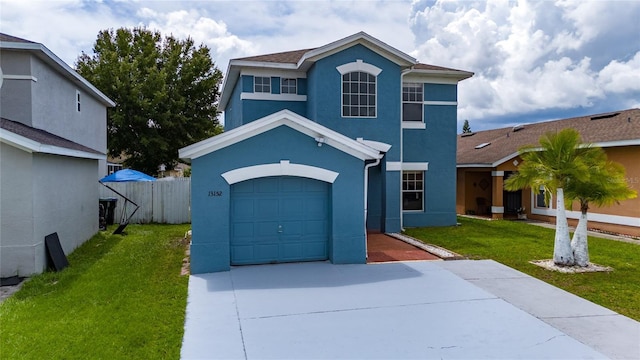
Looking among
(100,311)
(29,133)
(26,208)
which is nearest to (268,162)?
(100,311)

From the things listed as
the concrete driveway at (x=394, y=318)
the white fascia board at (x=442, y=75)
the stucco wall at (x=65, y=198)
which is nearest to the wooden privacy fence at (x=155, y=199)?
the stucco wall at (x=65, y=198)

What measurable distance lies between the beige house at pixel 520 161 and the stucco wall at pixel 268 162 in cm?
842

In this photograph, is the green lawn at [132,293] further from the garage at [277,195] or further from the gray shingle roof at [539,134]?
the gray shingle roof at [539,134]

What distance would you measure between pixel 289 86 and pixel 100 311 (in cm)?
1126

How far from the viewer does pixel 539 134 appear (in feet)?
71.7

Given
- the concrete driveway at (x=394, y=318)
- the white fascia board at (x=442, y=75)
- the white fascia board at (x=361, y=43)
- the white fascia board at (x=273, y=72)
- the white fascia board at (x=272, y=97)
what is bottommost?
the concrete driveway at (x=394, y=318)

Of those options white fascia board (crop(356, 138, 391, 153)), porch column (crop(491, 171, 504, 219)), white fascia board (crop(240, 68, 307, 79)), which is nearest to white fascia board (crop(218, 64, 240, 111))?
white fascia board (crop(240, 68, 307, 79))

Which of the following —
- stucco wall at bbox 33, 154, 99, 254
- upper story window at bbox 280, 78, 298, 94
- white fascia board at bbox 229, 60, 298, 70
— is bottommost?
stucco wall at bbox 33, 154, 99, 254

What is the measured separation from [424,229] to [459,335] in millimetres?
10921

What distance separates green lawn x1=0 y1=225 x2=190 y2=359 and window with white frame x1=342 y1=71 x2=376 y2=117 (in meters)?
8.00

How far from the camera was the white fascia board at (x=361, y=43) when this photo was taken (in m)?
14.6

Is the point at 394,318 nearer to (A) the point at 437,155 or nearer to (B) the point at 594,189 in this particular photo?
(B) the point at 594,189

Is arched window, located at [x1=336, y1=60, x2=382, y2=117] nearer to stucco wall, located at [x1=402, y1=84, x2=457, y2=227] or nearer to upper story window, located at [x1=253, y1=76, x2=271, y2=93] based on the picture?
upper story window, located at [x1=253, y1=76, x2=271, y2=93]

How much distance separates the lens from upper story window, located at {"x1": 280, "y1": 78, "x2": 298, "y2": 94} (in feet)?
52.9
